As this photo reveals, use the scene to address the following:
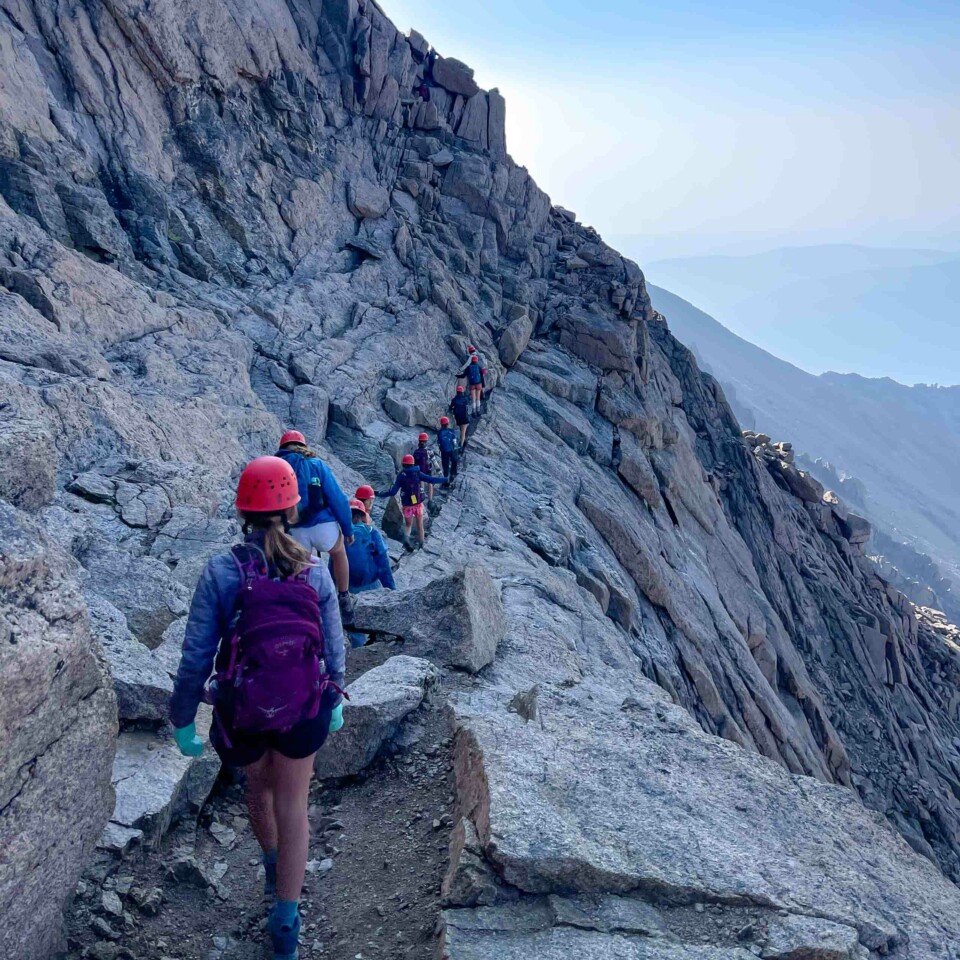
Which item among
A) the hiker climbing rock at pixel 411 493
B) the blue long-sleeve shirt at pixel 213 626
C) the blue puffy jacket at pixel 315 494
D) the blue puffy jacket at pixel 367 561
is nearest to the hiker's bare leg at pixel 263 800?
the blue long-sleeve shirt at pixel 213 626

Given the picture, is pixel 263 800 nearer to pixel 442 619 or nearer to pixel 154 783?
pixel 154 783

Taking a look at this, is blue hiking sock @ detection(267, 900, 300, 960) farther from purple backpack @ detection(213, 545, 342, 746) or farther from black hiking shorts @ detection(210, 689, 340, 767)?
purple backpack @ detection(213, 545, 342, 746)

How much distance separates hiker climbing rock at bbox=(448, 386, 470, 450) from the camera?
23219mm

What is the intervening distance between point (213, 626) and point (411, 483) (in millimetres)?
10935

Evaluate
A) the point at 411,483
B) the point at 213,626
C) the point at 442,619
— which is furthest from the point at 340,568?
the point at 411,483

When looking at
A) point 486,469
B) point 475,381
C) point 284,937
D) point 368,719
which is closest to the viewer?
point 284,937

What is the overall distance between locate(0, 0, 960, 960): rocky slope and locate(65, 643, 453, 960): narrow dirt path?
0.99 feet

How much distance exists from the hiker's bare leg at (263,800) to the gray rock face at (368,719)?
5.94 feet

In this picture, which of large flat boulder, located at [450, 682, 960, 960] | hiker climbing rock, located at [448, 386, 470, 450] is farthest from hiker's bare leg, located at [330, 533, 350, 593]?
hiker climbing rock, located at [448, 386, 470, 450]

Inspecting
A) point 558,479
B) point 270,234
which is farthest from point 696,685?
point 270,234

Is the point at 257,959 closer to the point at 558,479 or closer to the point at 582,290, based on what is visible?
the point at 558,479

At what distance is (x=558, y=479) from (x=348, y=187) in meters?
14.9

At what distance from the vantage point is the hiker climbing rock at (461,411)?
23.2 m

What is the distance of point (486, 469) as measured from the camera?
23156mm
